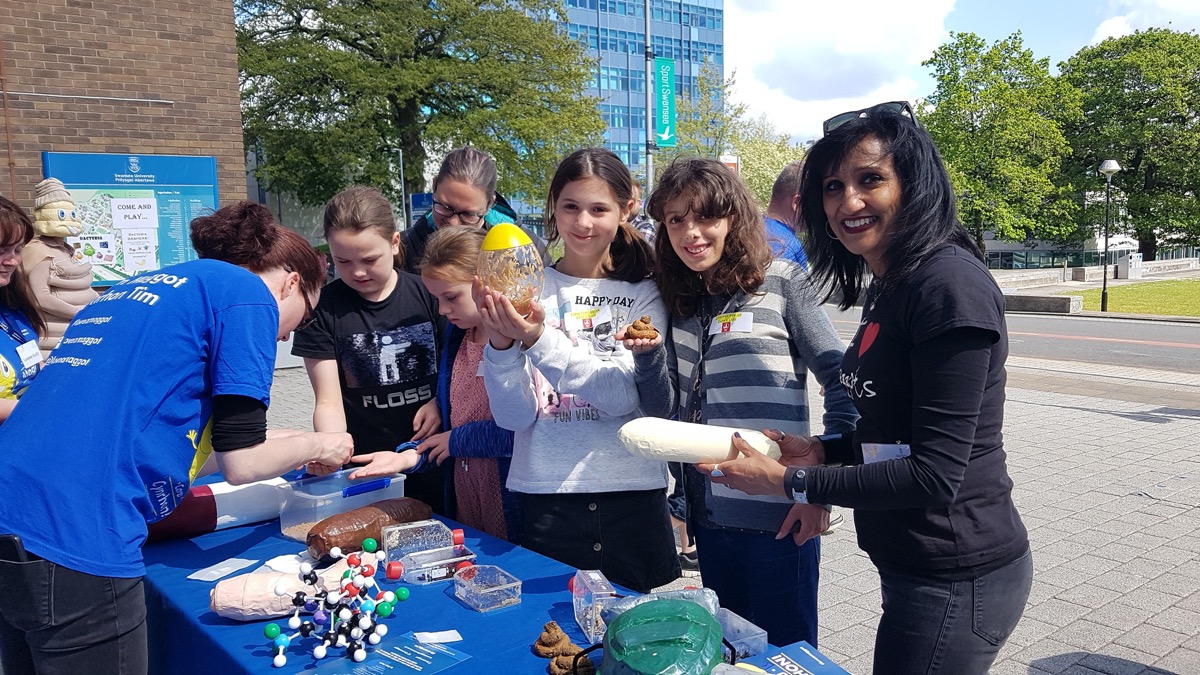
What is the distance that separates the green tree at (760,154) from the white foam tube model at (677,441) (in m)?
33.6

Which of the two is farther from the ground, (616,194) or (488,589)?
(616,194)

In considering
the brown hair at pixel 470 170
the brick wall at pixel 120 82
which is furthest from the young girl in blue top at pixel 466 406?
the brick wall at pixel 120 82

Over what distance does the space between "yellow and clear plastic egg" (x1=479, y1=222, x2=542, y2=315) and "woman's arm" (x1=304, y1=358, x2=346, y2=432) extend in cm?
100

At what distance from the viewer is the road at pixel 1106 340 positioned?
12057 millimetres

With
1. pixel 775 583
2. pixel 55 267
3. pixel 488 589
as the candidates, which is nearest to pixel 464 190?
pixel 488 589

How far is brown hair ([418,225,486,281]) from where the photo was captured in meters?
2.50

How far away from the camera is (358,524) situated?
2.29 metres

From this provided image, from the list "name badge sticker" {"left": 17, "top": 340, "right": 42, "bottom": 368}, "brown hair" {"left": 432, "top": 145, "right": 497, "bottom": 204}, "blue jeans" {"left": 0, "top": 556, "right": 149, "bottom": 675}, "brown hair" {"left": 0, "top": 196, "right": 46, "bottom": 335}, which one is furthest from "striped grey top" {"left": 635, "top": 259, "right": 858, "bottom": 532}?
"name badge sticker" {"left": 17, "top": 340, "right": 42, "bottom": 368}

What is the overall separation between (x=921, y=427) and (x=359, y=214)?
6.56 ft

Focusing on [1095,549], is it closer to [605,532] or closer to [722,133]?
[605,532]

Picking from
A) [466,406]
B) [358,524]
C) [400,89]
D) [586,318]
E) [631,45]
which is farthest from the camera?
[631,45]

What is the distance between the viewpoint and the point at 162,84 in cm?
870

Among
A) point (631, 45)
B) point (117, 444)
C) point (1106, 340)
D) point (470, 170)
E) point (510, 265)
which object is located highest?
point (631, 45)

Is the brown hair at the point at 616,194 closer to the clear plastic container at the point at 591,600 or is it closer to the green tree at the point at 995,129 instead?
the clear plastic container at the point at 591,600
